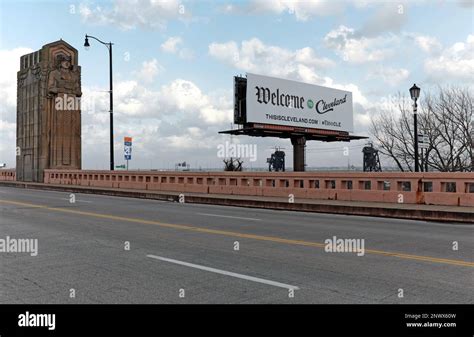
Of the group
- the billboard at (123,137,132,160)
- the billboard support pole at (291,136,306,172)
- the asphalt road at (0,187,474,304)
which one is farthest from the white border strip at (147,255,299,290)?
the billboard support pole at (291,136,306,172)

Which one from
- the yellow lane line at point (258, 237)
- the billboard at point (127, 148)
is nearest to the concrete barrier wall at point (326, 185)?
the billboard at point (127, 148)

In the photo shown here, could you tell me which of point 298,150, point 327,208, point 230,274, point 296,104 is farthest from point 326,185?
point 298,150

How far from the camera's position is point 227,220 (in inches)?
551

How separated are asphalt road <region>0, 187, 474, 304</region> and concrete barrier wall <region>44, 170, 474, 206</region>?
3818 millimetres

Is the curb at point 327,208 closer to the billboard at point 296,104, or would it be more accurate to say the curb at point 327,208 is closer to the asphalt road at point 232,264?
the asphalt road at point 232,264

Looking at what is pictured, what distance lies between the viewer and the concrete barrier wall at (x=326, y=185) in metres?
16.3

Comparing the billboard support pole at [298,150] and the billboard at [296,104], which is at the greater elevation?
the billboard at [296,104]

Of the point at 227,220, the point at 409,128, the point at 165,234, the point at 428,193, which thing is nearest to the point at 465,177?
the point at 428,193

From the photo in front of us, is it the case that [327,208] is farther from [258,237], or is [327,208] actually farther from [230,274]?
[230,274]

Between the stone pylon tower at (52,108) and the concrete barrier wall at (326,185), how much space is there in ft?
44.9

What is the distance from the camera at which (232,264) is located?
7.40 meters
